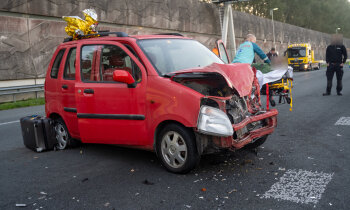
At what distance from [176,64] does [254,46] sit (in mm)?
3853

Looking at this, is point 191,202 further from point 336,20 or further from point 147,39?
point 336,20

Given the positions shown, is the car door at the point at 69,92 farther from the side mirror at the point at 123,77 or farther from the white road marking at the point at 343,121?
the white road marking at the point at 343,121

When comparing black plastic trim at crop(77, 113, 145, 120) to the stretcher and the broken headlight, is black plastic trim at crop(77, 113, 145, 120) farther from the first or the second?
the stretcher

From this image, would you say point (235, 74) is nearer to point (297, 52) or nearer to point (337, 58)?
point (337, 58)

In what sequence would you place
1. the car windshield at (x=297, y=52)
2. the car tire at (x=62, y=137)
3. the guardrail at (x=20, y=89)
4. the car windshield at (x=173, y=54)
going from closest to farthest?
1. the car windshield at (x=173, y=54)
2. the car tire at (x=62, y=137)
3. the guardrail at (x=20, y=89)
4. the car windshield at (x=297, y=52)

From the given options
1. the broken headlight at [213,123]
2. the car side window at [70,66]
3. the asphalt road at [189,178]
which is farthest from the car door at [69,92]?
the broken headlight at [213,123]

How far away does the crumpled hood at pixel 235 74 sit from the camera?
4387mm

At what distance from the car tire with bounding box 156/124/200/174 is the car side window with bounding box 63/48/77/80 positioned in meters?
2.05

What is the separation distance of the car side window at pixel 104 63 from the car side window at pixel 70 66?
0.91ft

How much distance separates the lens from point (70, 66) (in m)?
5.81

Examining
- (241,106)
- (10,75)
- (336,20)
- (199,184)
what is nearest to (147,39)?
(241,106)

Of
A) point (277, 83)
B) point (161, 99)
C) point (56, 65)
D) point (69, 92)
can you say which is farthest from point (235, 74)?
point (277, 83)

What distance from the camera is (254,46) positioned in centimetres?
829

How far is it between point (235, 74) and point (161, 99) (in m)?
1.05
